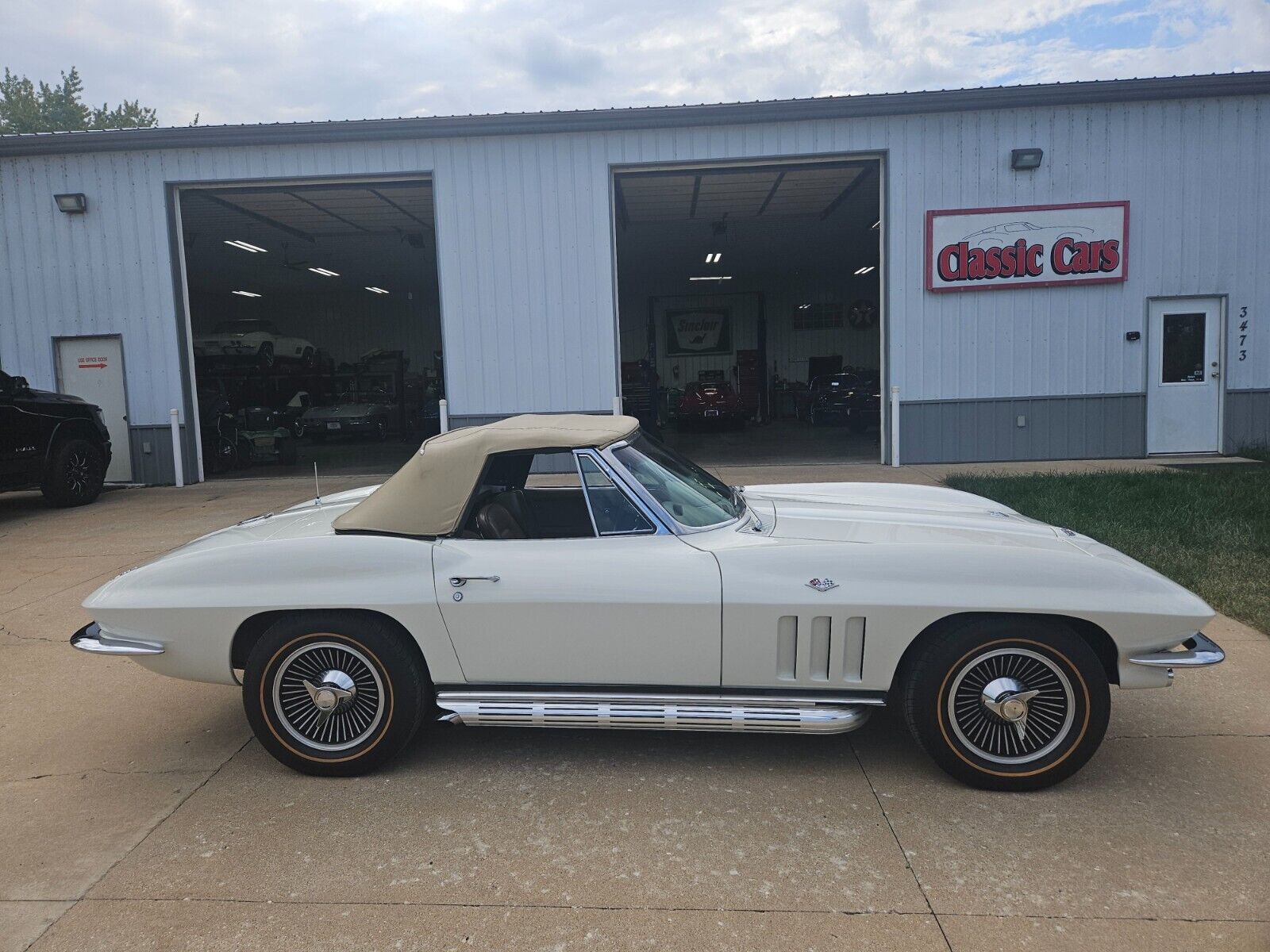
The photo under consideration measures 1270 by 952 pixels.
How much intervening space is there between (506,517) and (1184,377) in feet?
40.7

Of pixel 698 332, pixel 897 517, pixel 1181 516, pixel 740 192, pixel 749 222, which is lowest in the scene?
pixel 1181 516

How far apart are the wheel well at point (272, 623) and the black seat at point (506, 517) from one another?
1.57 ft

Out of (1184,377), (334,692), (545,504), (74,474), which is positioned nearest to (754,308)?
(1184,377)

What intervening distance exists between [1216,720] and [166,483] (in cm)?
1344

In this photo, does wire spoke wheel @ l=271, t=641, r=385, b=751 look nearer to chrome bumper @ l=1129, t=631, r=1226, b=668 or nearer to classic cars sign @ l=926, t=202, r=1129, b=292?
chrome bumper @ l=1129, t=631, r=1226, b=668

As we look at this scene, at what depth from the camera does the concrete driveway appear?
2.46m

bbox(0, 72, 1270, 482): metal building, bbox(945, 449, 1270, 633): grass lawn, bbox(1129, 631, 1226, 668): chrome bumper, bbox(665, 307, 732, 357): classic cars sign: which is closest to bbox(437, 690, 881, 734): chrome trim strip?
bbox(1129, 631, 1226, 668): chrome bumper

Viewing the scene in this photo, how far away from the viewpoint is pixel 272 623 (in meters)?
3.45

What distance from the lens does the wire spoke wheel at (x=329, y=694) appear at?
11.0 feet

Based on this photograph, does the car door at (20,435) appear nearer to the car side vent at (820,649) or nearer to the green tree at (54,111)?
the car side vent at (820,649)

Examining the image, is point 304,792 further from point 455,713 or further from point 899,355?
point 899,355

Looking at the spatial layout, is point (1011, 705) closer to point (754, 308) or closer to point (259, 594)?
point (259, 594)

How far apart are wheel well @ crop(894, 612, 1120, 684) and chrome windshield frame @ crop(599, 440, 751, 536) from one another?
0.85 m

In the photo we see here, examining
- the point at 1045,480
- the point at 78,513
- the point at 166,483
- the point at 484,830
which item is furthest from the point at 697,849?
the point at 166,483
